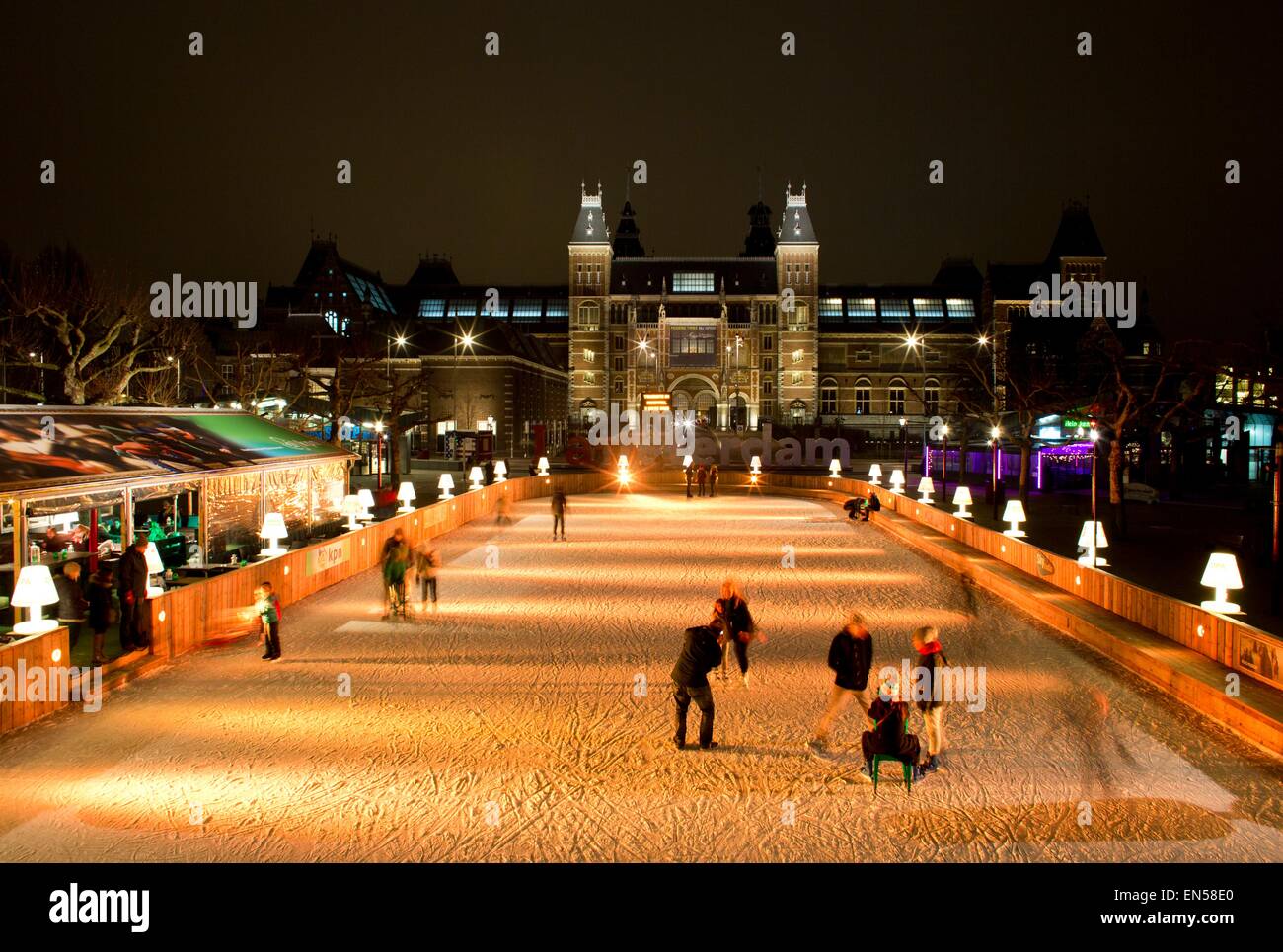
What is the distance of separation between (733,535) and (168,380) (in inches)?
1195

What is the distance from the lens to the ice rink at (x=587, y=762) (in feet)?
24.4

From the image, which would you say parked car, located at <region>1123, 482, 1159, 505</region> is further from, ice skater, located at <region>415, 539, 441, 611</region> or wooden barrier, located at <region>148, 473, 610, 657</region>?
ice skater, located at <region>415, 539, 441, 611</region>

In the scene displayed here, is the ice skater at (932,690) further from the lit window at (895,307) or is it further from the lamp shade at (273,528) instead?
the lit window at (895,307)

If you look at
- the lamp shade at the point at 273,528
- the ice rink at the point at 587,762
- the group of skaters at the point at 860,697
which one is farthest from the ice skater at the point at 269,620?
the group of skaters at the point at 860,697

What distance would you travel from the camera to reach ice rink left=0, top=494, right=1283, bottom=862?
24.4ft

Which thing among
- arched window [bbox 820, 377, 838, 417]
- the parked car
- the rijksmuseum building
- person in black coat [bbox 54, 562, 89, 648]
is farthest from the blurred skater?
arched window [bbox 820, 377, 838, 417]

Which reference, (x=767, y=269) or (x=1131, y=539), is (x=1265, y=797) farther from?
(x=767, y=269)

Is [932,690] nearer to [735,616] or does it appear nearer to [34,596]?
[735,616]

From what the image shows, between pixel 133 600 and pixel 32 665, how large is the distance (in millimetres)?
2137

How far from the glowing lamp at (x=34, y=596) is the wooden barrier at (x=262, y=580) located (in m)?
1.46

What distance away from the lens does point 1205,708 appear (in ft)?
34.8

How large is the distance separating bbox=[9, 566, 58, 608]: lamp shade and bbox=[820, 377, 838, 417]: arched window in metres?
81.0

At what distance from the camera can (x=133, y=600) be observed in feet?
40.2
